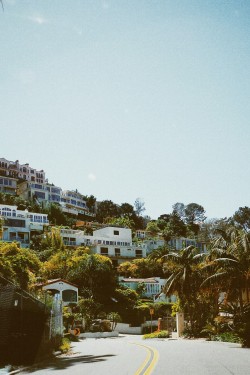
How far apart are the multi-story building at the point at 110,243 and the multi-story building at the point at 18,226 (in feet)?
21.3

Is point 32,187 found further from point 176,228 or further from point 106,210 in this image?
point 176,228

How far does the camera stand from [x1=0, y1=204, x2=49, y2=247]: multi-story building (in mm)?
79119

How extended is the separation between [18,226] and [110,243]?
1936 centimetres

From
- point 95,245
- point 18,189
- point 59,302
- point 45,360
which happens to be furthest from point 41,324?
point 18,189

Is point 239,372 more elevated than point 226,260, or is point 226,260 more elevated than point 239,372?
point 226,260

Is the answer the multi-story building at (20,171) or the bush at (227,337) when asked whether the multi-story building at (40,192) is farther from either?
the bush at (227,337)

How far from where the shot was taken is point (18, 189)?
111000 millimetres

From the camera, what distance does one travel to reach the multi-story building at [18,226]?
79119 millimetres

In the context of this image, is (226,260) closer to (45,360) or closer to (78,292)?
(45,360)

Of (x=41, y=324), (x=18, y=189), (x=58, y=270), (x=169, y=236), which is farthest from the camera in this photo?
(x=18, y=189)

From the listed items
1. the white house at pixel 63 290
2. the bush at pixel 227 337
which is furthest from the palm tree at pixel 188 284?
the white house at pixel 63 290

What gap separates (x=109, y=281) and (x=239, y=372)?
4987cm

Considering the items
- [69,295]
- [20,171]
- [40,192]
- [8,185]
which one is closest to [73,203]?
[40,192]

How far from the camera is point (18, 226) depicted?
80.8 meters
